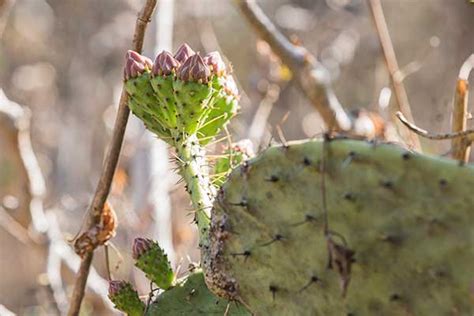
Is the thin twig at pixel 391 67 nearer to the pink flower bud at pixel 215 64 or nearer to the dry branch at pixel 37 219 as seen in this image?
the dry branch at pixel 37 219

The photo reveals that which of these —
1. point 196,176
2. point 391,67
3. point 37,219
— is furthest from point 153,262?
point 391,67

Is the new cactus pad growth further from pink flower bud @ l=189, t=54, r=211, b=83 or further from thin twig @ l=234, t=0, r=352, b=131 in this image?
thin twig @ l=234, t=0, r=352, b=131

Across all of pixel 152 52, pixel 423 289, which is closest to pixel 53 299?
pixel 152 52

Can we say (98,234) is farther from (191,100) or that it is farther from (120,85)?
(120,85)

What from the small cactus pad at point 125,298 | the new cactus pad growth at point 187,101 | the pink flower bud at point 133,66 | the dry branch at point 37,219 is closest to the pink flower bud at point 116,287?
the small cactus pad at point 125,298

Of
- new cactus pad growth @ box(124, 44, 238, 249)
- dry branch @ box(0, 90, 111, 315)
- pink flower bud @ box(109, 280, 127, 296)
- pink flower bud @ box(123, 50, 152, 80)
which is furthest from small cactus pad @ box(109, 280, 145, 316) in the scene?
dry branch @ box(0, 90, 111, 315)

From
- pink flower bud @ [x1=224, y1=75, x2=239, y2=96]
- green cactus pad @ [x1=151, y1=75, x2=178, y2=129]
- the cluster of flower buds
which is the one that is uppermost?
the cluster of flower buds

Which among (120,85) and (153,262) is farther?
(120,85)
